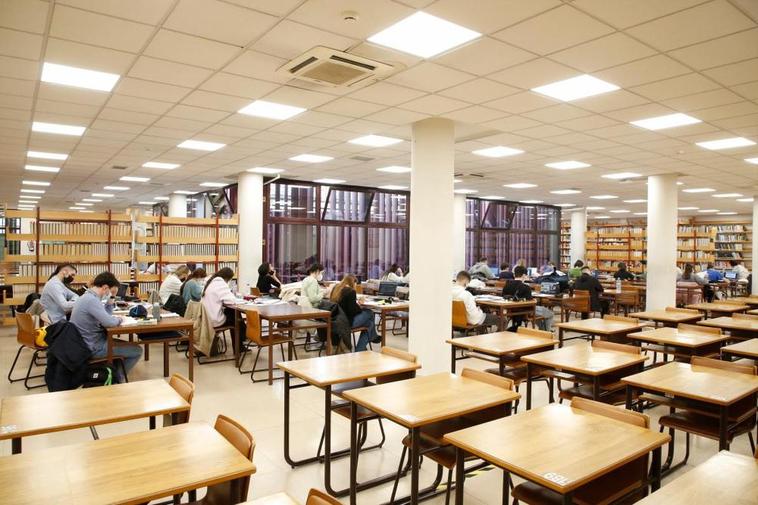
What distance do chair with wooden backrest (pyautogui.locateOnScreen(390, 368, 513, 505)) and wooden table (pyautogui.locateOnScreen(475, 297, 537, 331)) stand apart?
15.5ft

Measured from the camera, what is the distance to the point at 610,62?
4.07 metres

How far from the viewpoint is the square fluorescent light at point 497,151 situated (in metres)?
7.90

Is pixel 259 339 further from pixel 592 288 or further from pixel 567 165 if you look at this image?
pixel 592 288

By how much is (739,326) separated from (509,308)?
3094 millimetres

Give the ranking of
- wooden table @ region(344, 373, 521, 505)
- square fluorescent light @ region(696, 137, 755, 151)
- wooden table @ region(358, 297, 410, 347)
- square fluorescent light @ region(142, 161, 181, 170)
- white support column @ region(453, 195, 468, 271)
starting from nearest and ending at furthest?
1. wooden table @ region(344, 373, 521, 505)
2. square fluorescent light @ region(696, 137, 755, 151)
3. wooden table @ region(358, 297, 410, 347)
4. square fluorescent light @ region(142, 161, 181, 170)
5. white support column @ region(453, 195, 468, 271)

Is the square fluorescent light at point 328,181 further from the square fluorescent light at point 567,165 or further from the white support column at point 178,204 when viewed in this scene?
the white support column at point 178,204

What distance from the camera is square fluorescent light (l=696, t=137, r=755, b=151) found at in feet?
22.4

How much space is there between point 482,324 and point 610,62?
4428 millimetres

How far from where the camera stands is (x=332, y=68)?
A: 4.08 meters

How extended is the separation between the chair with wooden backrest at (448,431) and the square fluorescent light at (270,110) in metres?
3.63

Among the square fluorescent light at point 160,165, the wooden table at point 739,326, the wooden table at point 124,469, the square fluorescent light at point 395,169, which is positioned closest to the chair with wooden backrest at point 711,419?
the wooden table at point 739,326

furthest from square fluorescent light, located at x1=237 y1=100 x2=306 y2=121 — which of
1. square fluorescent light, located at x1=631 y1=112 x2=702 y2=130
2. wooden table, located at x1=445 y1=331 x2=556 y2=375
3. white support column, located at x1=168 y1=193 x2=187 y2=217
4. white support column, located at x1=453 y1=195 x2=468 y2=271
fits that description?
white support column, located at x1=168 y1=193 x2=187 y2=217

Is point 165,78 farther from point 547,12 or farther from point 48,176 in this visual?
point 48,176

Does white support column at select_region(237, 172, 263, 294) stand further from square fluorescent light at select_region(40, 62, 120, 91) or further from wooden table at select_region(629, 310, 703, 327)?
wooden table at select_region(629, 310, 703, 327)
